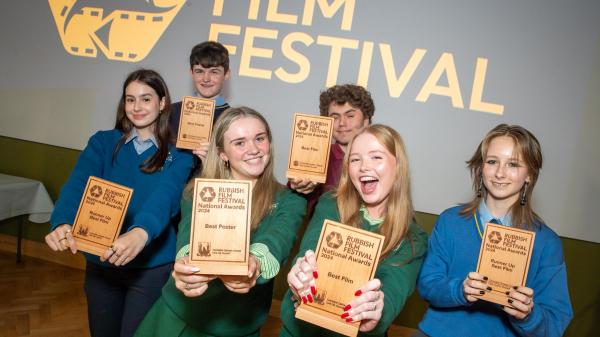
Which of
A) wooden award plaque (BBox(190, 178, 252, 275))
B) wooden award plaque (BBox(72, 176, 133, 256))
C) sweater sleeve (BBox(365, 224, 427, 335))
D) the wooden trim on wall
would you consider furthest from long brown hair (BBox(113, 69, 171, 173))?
the wooden trim on wall

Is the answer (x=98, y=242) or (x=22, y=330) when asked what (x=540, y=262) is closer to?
(x=98, y=242)

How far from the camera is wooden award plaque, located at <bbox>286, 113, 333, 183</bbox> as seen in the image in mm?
2027

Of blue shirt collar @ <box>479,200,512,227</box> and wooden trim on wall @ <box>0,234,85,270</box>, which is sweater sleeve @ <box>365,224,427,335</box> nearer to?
blue shirt collar @ <box>479,200,512,227</box>

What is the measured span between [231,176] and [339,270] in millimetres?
697

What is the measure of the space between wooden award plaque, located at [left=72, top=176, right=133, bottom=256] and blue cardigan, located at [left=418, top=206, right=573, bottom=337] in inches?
46.9

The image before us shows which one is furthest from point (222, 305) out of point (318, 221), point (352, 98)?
point (352, 98)

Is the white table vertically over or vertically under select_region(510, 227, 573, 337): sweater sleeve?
under

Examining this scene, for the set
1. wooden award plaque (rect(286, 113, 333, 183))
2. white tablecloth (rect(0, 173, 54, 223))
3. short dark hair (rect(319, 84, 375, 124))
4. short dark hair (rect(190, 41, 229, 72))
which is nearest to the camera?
wooden award plaque (rect(286, 113, 333, 183))

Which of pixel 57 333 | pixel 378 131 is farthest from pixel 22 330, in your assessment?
pixel 378 131

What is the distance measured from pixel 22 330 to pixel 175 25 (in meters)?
2.64

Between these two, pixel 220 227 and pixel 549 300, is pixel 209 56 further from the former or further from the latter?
pixel 549 300

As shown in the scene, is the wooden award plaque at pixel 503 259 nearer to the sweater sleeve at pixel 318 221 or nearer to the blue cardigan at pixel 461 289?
the blue cardigan at pixel 461 289

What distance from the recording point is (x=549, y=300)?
4.89 ft

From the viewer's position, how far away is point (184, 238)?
5.03 feet
